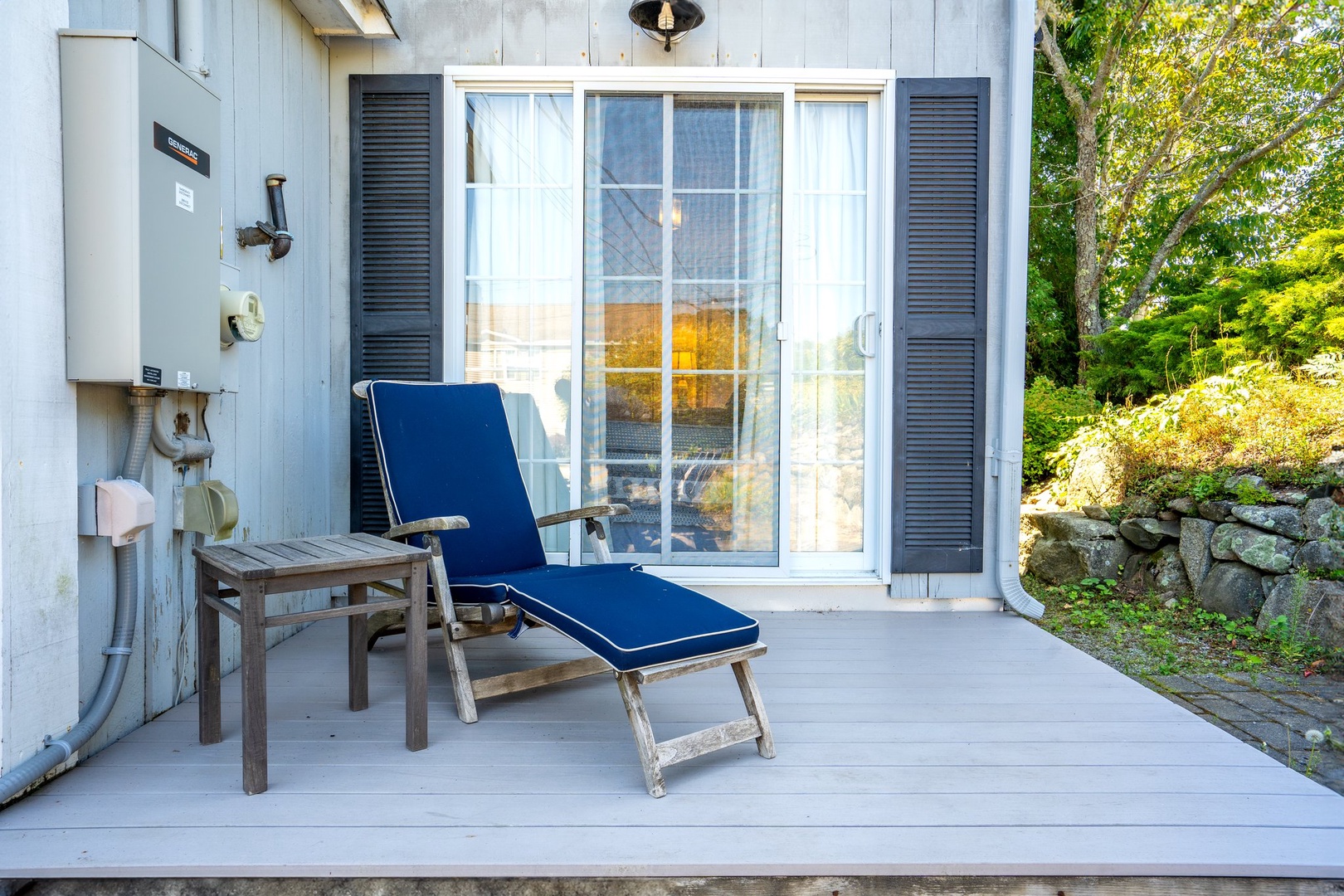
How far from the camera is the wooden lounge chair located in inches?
81.9

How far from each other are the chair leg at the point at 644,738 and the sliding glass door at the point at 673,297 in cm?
185

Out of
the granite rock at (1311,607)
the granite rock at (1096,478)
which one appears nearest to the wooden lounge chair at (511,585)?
Result: the granite rock at (1311,607)

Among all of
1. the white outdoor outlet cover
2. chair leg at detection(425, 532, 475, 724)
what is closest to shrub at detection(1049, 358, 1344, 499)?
chair leg at detection(425, 532, 475, 724)

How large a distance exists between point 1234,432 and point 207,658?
201 inches

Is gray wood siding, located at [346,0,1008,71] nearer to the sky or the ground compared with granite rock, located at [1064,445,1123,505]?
nearer to the sky

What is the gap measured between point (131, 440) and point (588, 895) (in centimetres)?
165

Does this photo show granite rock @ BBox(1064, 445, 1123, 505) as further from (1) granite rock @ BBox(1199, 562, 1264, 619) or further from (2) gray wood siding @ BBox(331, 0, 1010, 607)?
(2) gray wood siding @ BBox(331, 0, 1010, 607)

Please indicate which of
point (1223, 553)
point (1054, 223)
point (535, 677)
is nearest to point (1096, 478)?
point (1223, 553)

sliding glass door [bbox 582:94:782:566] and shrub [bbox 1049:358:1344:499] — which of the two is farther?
shrub [bbox 1049:358:1344:499]

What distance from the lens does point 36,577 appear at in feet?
6.29

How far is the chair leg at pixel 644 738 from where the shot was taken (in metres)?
1.99

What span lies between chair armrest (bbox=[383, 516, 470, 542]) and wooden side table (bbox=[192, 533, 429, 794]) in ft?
0.28

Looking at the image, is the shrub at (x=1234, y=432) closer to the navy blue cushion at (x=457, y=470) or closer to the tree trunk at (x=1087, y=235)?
the navy blue cushion at (x=457, y=470)

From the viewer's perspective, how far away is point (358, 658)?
2.54m
